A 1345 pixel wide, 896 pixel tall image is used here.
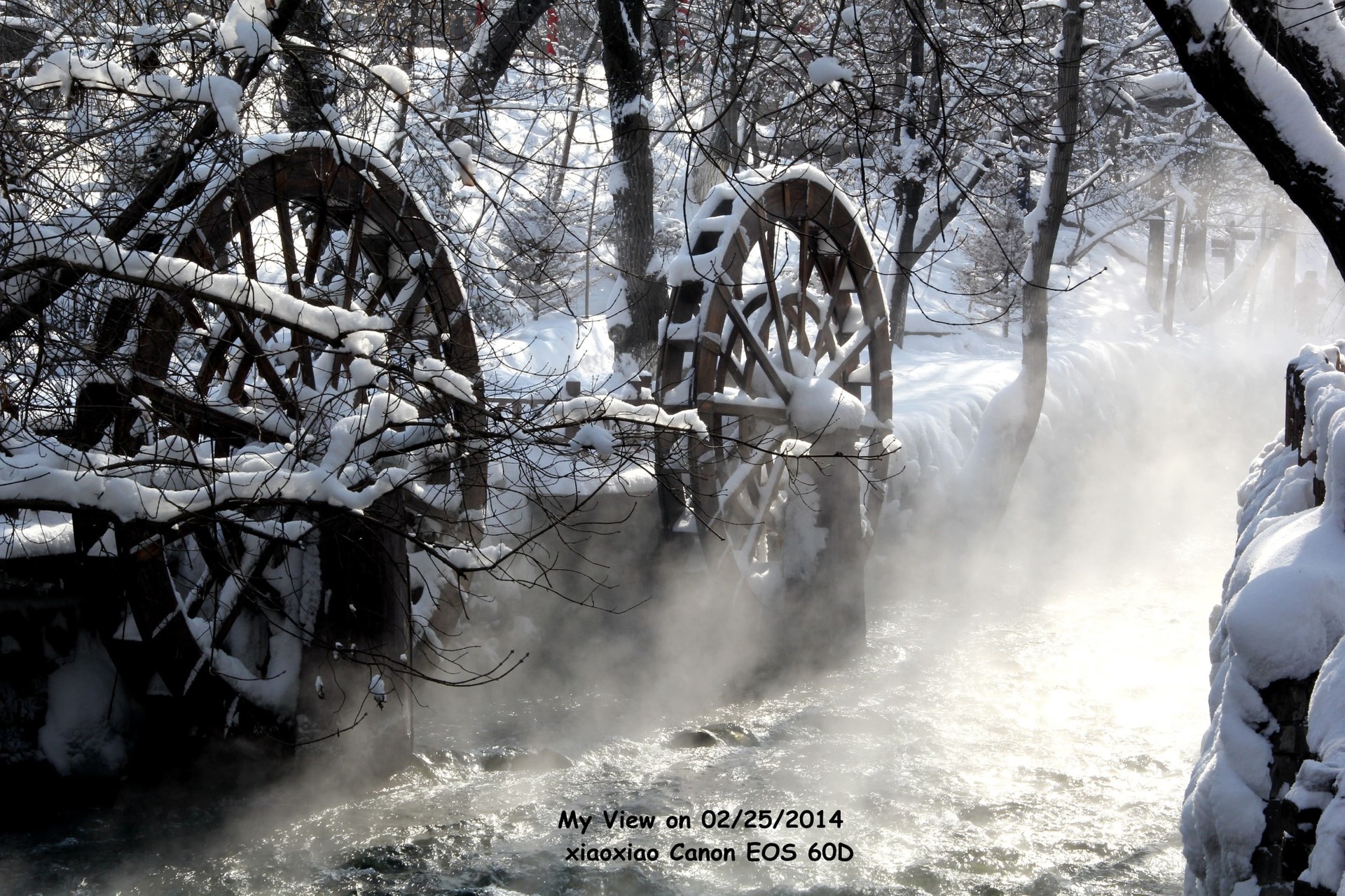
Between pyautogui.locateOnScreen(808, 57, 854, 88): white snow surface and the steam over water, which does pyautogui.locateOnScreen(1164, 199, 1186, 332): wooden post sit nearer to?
the steam over water

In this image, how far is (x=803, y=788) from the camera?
20.9 ft

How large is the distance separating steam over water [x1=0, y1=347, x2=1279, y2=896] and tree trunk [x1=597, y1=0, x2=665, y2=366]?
295 cm

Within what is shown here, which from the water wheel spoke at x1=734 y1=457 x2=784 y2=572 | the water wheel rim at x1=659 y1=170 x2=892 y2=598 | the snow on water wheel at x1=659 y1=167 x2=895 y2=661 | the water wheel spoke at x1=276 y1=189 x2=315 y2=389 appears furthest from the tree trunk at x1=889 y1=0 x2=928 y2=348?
the water wheel spoke at x1=276 y1=189 x2=315 y2=389

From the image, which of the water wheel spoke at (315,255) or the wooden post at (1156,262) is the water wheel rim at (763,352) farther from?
the wooden post at (1156,262)

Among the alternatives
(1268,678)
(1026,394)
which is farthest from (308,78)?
(1026,394)

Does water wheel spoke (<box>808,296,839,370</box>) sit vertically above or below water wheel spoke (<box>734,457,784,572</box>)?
above

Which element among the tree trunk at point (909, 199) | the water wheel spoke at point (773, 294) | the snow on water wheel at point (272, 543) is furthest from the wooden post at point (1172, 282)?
the snow on water wheel at point (272, 543)

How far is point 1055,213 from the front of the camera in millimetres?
12383

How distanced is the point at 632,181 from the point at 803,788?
18.0 feet

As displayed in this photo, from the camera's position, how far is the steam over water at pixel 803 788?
5230 mm

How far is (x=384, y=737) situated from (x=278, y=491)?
9.49ft

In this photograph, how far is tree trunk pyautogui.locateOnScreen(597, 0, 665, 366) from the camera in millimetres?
9445

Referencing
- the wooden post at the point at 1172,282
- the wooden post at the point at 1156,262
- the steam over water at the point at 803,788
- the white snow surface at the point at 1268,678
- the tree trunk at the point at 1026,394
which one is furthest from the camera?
the wooden post at the point at 1156,262

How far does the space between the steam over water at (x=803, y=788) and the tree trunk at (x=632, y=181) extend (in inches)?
116
